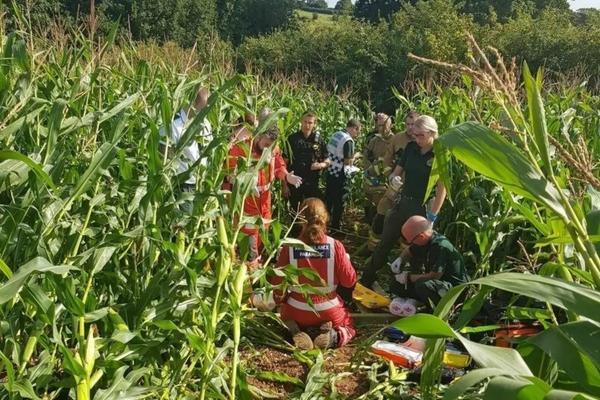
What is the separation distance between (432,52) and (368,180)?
17.3m

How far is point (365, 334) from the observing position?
15.0 ft

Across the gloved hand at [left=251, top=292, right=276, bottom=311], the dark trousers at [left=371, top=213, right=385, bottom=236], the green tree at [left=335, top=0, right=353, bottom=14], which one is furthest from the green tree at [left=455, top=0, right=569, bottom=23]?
the gloved hand at [left=251, top=292, right=276, bottom=311]

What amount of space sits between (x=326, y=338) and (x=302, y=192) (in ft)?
10.00

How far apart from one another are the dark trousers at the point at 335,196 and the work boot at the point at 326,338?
121 inches

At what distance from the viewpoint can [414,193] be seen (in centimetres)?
516

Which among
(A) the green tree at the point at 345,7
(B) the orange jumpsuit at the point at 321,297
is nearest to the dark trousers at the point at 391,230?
(B) the orange jumpsuit at the point at 321,297

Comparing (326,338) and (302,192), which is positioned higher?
(302,192)

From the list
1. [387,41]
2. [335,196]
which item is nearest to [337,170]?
[335,196]

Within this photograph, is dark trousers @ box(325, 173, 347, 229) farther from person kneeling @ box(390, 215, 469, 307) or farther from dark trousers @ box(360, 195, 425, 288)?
person kneeling @ box(390, 215, 469, 307)

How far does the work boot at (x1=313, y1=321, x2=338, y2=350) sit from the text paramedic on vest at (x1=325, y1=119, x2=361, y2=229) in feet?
10.1

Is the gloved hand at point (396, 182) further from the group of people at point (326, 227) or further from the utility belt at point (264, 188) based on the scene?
the utility belt at point (264, 188)

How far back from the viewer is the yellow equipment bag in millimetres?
5027

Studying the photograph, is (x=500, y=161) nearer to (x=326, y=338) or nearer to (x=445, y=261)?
(x=326, y=338)

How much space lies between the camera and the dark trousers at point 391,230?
17.0ft
